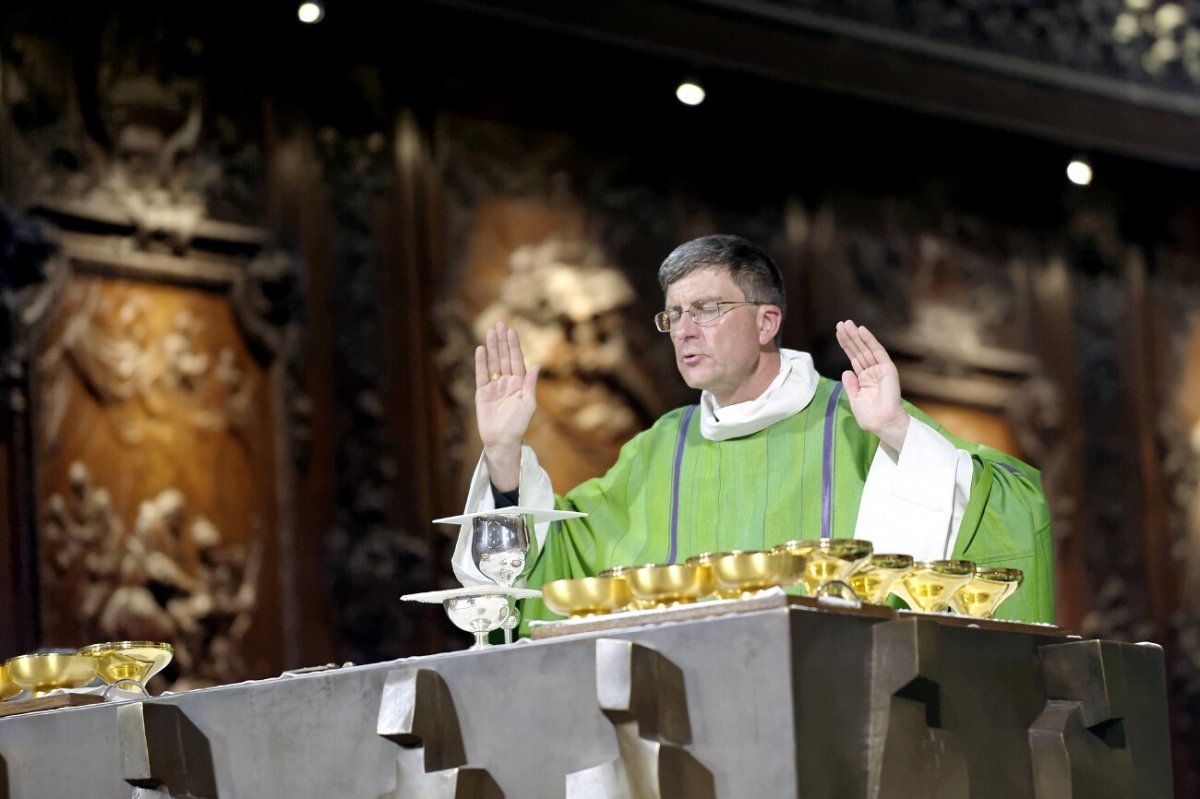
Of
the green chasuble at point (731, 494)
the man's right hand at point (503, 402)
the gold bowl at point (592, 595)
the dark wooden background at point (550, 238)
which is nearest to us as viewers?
the gold bowl at point (592, 595)

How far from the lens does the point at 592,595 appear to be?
3.09 m

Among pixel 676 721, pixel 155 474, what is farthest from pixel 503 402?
pixel 155 474

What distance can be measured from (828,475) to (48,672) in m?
1.85

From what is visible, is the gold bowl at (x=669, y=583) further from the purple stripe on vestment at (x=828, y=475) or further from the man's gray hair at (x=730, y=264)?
→ the man's gray hair at (x=730, y=264)

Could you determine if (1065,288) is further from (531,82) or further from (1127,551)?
(531,82)

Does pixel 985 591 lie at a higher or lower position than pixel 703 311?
lower

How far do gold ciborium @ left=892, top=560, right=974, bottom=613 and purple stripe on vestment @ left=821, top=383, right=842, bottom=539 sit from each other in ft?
3.37

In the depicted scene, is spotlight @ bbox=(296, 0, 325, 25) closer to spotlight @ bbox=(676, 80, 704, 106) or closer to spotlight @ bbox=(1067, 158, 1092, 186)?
spotlight @ bbox=(676, 80, 704, 106)

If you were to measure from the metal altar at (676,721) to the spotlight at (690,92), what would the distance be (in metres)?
4.31

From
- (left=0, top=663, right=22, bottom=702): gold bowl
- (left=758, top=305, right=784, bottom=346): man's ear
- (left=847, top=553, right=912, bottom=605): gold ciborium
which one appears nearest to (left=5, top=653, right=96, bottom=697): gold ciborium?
(left=0, top=663, right=22, bottom=702): gold bowl

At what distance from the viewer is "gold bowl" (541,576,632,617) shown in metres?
3.09

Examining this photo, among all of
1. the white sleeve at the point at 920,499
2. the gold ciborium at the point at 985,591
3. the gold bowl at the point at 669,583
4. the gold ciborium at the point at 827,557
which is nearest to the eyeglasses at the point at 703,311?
the white sleeve at the point at 920,499

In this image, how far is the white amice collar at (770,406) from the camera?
471 cm

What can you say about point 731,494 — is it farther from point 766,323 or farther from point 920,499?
point 920,499
